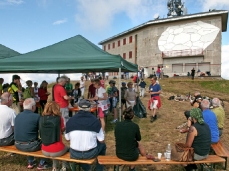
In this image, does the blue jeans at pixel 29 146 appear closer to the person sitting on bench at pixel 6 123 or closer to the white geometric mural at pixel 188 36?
the person sitting on bench at pixel 6 123

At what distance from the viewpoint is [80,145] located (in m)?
3.22

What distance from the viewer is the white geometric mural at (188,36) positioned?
29.2 metres

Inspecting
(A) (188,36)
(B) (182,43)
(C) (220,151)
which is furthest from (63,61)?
(A) (188,36)

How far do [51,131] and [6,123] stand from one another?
3.93ft

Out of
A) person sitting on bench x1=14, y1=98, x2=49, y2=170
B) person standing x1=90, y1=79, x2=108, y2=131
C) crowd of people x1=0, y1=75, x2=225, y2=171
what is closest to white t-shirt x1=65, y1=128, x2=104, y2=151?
crowd of people x1=0, y1=75, x2=225, y2=171

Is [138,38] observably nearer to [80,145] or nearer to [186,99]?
[186,99]

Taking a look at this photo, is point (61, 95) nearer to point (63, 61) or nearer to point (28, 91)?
point (63, 61)

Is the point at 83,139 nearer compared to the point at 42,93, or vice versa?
the point at 83,139

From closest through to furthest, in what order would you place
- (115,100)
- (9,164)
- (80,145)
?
(80,145) < (9,164) < (115,100)

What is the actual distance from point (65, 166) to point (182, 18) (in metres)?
31.5

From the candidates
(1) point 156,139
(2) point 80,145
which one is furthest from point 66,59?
(1) point 156,139

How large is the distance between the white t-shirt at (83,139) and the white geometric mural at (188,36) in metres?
29.8

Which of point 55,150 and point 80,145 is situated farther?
point 55,150

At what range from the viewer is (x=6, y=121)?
390 cm
